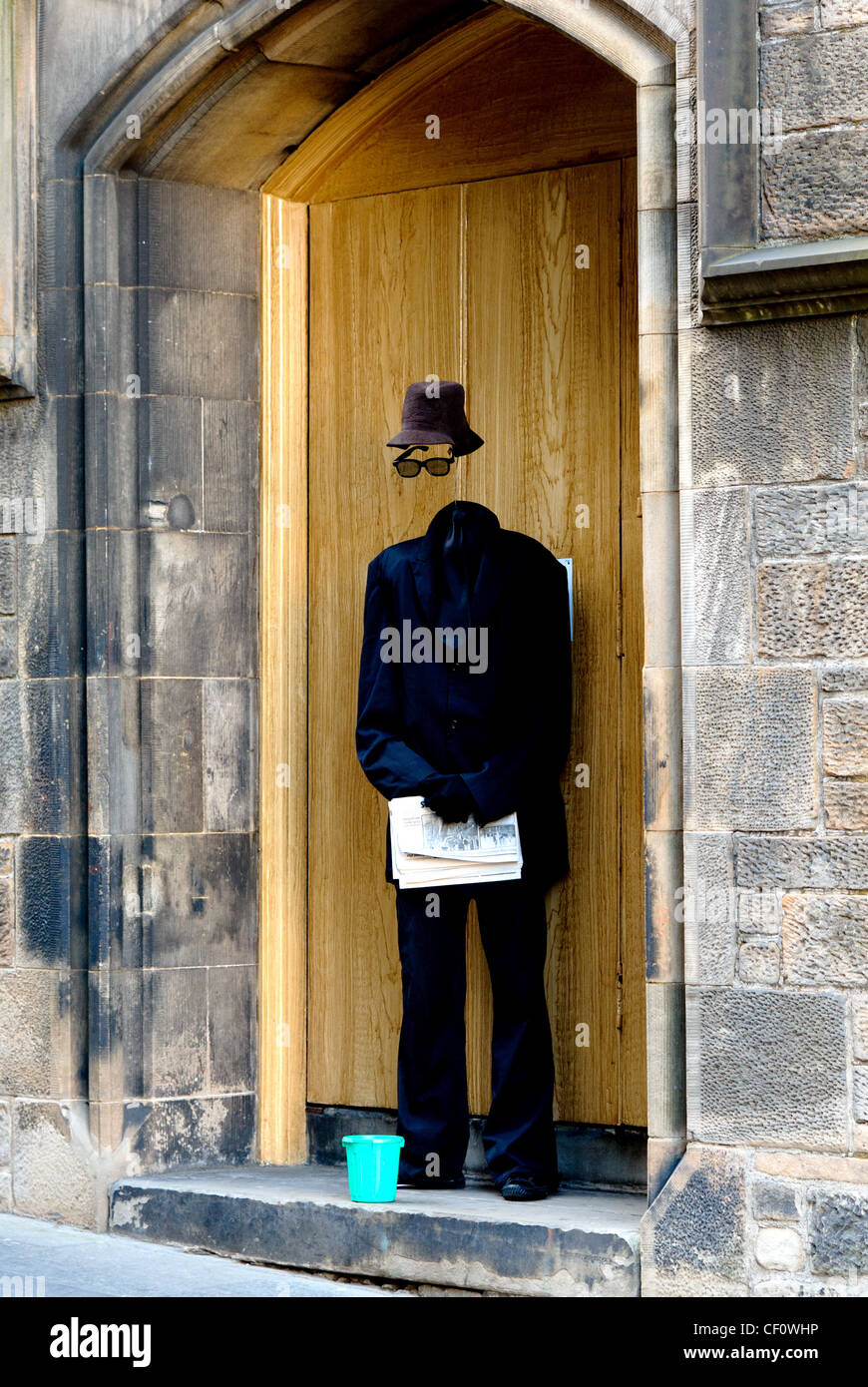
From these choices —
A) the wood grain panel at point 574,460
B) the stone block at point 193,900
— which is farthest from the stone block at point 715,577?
the stone block at point 193,900

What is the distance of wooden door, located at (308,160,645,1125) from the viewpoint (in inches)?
226

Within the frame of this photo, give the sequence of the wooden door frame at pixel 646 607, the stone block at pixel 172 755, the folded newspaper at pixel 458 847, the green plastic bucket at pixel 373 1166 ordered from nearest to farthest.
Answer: the wooden door frame at pixel 646 607 → the green plastic bucket at pixel 373 1166 → the folded newspaper at pixel 458 847 → the stone block at pixel 172 755

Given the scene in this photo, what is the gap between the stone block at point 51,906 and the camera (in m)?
6.04

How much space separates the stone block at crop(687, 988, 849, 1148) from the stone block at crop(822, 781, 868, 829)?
0.42 m

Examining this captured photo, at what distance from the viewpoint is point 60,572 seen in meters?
6.10

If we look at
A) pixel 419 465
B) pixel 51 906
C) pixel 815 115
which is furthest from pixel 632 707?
pixel 51 906

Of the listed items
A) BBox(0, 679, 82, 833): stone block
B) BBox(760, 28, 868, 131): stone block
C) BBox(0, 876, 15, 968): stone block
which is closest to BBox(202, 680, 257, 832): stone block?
BBox(0, 679, 82, 833): stone block

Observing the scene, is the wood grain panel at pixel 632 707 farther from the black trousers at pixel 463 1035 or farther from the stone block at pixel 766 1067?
the stone block at pixel 766 1067

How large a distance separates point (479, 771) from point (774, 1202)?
153cm

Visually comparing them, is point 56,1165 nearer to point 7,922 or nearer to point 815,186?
point 7,922

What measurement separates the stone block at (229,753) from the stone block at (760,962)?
83.7 inches

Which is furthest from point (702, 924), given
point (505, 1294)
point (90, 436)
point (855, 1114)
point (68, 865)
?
point (90, 436)

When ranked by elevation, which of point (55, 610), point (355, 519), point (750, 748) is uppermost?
point (355, 519)

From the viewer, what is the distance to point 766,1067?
15.2 feet
